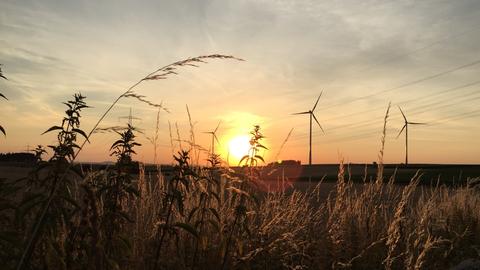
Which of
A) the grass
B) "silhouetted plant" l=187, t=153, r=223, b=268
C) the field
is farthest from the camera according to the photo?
"silhouetted plant" l=187, t=153, r=223, b=268

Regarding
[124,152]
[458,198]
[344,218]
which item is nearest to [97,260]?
[124,152]

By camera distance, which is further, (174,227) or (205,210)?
(174,227)

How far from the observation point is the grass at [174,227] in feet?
9.61

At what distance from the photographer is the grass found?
2.93m

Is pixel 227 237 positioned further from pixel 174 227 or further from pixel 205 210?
pixel 174 227

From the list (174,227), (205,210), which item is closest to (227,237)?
(205,210)

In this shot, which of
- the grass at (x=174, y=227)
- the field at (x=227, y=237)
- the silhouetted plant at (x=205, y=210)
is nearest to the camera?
the grass at (x=174, y=227)

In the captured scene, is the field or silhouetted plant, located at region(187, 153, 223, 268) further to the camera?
silhouetted plant, located at region(187, 153, 223, 268)

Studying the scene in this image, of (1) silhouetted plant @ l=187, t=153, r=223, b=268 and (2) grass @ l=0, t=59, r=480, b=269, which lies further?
(1) silhouetted plant @ l=187, t=153, r=223, b=268

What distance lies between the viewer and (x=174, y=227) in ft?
18.5

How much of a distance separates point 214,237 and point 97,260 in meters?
3.04

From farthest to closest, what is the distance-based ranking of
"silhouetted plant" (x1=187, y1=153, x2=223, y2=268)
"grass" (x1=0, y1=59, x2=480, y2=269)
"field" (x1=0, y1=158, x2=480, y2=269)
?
"silhouetted plant" (x1=187, y1=153, x2=223, y2=268) < "field" (x1=0, y1=158, x2=480, y2=269) < "grass" (x1=0, y1=59, x2=480, y2=269)

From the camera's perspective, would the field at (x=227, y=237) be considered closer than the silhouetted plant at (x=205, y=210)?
Yes

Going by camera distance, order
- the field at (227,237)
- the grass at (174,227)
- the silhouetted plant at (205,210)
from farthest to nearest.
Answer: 1. the silhouetted plant at (205,210)
2. the field at (227,237)
3. the grass at (174,227)
